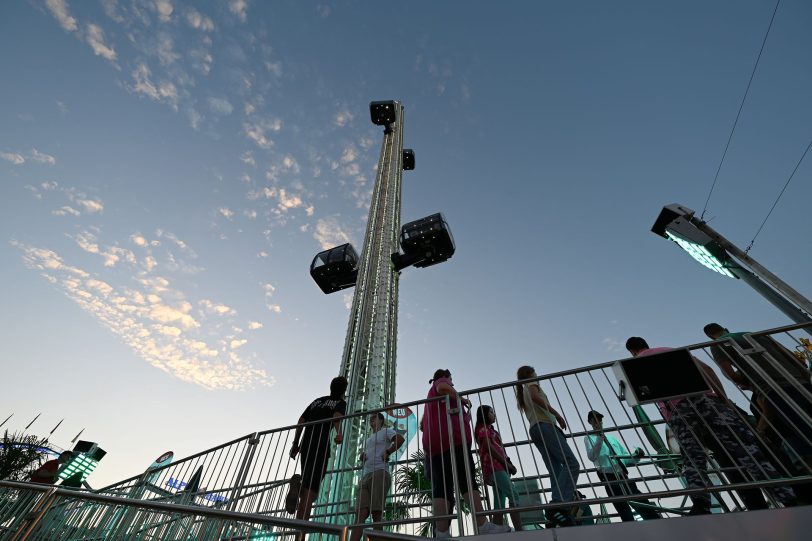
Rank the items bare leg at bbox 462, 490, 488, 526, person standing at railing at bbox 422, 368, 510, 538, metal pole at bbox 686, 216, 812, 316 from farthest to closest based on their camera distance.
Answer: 1. metal pole at bbox 686, 216, 812, 316
2. person standing at railing at bbox 422, 368, 510, 538
3. bare leg at bbox 462, 490, 488, 526

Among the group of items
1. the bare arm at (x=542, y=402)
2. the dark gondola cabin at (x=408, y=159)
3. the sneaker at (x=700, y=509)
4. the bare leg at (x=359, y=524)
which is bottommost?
the sneaker at (x=700, y=509)

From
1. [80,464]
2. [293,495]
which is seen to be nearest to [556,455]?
[293,495]

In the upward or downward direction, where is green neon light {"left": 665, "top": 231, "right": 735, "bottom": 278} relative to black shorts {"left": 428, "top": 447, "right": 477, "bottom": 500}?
upward

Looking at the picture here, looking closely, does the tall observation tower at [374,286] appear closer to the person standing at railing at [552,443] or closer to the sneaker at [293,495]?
the sneaker at [293,495]

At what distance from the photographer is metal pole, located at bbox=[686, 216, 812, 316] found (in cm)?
657

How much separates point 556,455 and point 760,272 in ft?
23.6

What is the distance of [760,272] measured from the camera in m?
7.59

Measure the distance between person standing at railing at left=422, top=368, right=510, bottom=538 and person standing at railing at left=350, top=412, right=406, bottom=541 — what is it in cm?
51

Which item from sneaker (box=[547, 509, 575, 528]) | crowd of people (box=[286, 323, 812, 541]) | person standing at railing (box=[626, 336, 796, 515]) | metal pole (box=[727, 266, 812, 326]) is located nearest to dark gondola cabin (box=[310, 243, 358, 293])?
crowd of people (box=[286, 323, 812, 541])

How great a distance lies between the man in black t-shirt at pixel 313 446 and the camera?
4.11 metres

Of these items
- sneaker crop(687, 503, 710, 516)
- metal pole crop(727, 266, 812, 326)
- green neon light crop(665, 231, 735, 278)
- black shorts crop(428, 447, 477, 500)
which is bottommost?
sneaker crop(687, 503, 710, 516)

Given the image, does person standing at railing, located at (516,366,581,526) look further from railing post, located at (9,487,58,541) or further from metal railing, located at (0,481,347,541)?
railing post, located at (9,487,58,541)

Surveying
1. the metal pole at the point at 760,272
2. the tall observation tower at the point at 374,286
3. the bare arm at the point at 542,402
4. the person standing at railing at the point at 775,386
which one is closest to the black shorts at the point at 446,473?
the bare arm at the point at 542,402

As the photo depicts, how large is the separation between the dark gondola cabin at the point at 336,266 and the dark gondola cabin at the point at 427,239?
211cm
